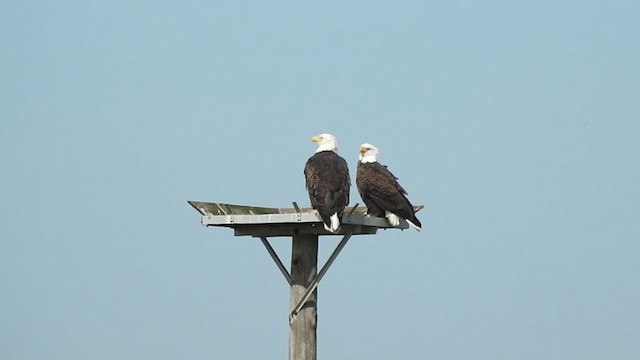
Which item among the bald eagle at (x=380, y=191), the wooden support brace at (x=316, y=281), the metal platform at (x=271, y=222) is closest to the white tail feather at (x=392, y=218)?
the bald eagle at (x=380, y=191)

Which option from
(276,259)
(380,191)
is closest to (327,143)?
(380,191)

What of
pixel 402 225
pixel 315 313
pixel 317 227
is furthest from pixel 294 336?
pixel 402 225

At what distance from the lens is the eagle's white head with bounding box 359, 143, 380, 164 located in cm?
1122

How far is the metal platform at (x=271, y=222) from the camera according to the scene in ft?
28.0

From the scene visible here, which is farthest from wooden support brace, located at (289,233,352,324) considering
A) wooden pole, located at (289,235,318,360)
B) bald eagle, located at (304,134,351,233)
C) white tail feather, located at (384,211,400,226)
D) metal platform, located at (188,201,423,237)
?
white tail feather, located at (384,211,400,226)

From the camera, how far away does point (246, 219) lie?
862cm

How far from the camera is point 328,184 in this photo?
9008mm

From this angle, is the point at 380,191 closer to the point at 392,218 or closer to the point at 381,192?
the point at 381,192

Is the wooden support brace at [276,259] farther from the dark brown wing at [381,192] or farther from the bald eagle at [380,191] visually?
the dark brown wing at [381,192]

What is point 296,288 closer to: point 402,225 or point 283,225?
point 283,225

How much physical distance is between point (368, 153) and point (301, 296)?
295cm

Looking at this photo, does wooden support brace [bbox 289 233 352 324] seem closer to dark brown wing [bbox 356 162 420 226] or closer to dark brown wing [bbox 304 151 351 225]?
dark brown wing [bbox 304 151 351 225]

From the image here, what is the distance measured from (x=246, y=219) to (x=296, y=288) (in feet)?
2.38

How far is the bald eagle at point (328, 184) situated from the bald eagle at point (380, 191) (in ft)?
1.83
